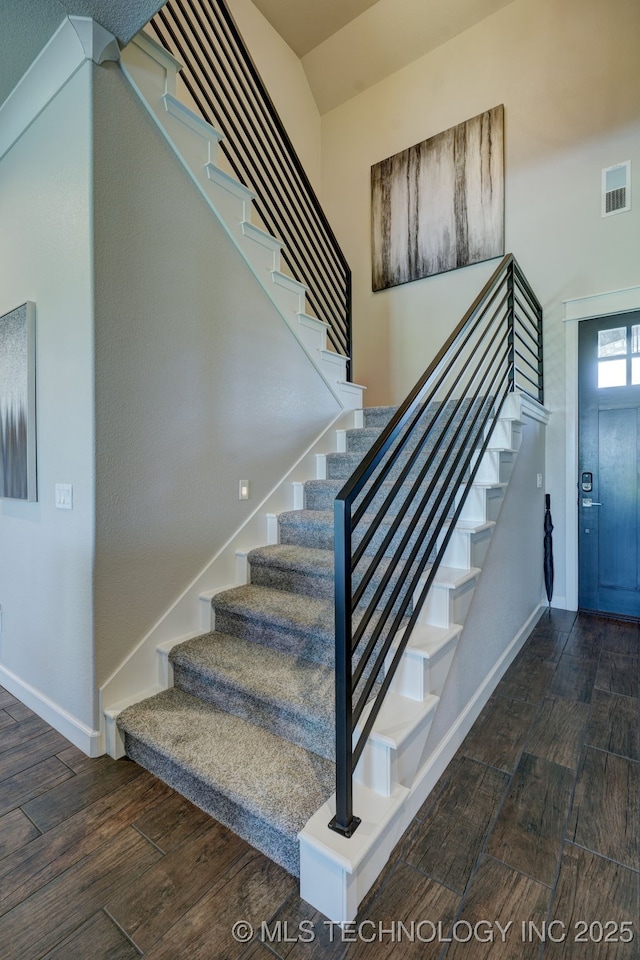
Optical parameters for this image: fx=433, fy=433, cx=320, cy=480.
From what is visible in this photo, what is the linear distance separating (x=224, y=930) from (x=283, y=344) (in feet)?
8.79

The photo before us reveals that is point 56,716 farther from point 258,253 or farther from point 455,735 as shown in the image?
point 258,253

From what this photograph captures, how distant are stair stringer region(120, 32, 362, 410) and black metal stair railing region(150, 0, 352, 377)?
28cm

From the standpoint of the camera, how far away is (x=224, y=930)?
3.80 feet

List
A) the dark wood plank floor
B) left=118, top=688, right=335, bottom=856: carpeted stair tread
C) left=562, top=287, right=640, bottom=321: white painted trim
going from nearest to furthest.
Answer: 1. the dark wood plank floor
2. left=118, top=688, right=335, bottom=856: carpeted stair tread
3. left=562, top=287, right=640, bottom=321: white painted trim

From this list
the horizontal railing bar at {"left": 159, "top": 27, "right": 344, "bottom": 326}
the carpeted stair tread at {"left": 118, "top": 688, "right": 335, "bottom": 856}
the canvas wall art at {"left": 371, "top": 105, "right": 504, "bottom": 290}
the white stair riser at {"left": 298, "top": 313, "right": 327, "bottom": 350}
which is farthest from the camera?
the canvas wall art at {"left": 371, "top": 105, "right": 504, "bottom": 290}

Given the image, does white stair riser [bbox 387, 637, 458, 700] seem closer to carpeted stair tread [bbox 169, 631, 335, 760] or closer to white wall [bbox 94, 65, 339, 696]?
carpeted stair tread [bbox 169, 631, 335, 760]

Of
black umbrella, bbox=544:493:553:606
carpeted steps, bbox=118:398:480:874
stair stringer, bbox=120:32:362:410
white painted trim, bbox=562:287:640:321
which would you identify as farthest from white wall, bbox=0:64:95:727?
white painted trim, bbox=562:287:640:321

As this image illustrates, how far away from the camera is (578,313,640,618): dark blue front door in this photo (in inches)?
133

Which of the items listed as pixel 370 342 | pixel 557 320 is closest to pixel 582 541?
pixel 557 320

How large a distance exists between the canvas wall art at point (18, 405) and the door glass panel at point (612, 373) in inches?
155

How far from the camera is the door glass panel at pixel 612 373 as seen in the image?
3418 mm

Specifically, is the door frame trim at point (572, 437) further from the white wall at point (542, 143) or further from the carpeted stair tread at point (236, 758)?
the carpeted stair tread at point (236, 758)

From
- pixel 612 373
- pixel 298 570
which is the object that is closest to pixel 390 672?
pixel 298 570

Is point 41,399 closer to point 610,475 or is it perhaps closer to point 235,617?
point 235,617
